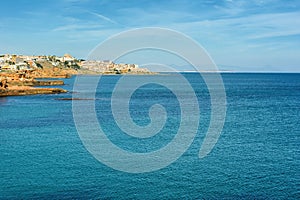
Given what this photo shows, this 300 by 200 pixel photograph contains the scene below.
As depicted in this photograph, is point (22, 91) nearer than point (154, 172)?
No

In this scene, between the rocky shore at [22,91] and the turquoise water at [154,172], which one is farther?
the rocky shore at [22,91]

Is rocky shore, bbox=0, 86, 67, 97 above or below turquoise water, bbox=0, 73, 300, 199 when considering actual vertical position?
above

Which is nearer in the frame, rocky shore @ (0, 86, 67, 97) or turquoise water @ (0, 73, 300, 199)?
turquoise water @ (0, 73, 300, 199)

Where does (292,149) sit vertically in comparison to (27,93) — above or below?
below

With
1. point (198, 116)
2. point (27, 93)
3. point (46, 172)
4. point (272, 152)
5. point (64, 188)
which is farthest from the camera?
point (27, 93)

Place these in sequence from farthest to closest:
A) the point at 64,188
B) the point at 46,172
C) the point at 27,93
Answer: the point at 27,93 → the point at 46,172 → the point at 64,188

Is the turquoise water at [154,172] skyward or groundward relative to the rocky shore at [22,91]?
groundward

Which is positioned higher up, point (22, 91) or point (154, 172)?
point (22, 91)

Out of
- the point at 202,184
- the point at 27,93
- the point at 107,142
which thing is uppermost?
the point at 27,93

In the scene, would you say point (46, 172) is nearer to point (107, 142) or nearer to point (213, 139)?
point (107, 142)

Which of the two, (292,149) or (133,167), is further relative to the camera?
(292,149)

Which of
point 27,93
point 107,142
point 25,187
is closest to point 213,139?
point 107,142

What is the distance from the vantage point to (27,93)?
93.8 meters

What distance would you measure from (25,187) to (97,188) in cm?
464
